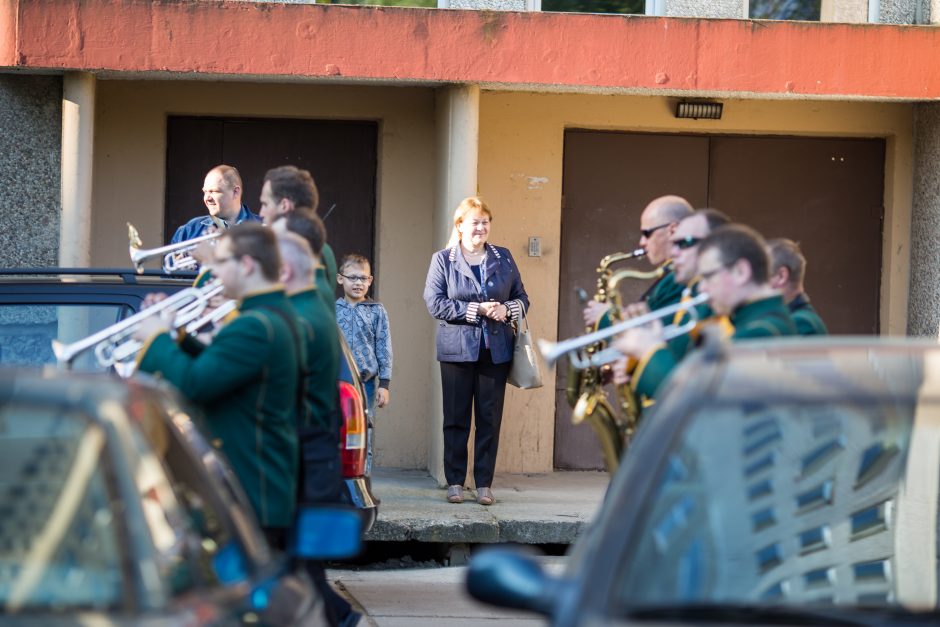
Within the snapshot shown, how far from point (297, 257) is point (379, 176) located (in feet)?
17.6

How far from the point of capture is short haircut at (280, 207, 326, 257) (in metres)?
6.12

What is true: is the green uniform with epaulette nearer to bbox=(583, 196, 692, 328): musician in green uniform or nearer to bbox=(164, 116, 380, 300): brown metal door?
bbox=(583, 196, 692, 328): musician in green uniform

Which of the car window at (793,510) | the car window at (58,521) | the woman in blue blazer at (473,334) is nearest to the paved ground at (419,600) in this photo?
the woman in blue blazer at (473,334)

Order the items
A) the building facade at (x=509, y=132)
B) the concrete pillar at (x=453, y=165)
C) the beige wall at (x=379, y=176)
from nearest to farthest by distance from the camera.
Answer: the building facade at (x=509, y=132) → the concrete pillar at (x=453, y=165) → the beige wall at (x=379, y=176)

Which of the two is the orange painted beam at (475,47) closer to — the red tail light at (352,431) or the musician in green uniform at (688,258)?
the red tail light at (352,431)

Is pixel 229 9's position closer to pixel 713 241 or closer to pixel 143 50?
pixel 143 50

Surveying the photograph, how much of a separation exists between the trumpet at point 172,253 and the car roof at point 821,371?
3605 mm

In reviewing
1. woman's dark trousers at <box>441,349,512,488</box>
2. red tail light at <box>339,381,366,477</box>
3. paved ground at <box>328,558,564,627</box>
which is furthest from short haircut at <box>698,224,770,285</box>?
woman's dark trousers at <box>441,349,512,488</box>

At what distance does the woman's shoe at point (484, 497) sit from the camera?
31.4 ft

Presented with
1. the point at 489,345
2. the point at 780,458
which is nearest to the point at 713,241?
the point at 780,458

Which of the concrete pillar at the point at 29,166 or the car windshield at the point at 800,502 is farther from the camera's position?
the concrete pillar at the point at 29,166

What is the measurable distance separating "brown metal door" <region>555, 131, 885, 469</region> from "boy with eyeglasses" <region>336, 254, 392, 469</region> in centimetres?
191

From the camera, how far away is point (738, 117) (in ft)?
36.3

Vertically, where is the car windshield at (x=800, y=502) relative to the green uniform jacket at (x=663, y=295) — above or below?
below
